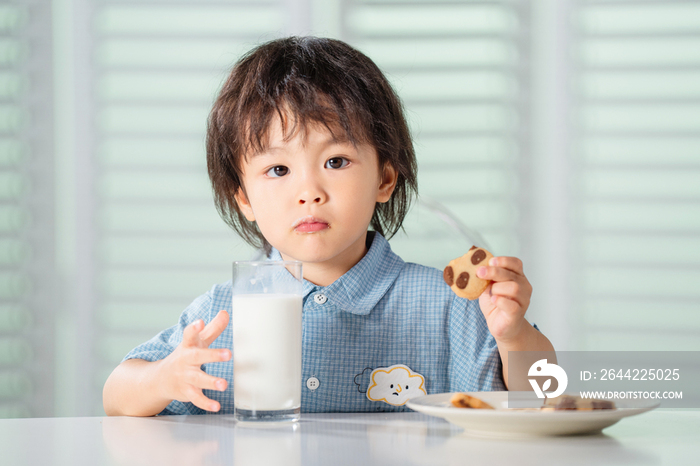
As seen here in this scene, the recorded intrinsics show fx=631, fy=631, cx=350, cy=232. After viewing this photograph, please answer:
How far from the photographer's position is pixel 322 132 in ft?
3.16

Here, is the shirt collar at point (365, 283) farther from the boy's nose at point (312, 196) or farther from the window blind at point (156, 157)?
the window blind at point (156, 157)

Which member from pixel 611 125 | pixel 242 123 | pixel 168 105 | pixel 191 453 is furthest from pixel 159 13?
pixel 191 453

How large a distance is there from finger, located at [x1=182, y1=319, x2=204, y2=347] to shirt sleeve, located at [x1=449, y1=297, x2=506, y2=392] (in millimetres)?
459

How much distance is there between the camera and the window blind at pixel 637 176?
7.28 ft

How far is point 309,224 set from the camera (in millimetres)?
963

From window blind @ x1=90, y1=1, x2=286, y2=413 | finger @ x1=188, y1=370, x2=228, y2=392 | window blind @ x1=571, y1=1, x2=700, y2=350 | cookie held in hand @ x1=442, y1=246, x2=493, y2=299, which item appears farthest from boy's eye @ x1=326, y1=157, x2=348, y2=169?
window blind @ x1=571, y1=1, x2=700, y2=350

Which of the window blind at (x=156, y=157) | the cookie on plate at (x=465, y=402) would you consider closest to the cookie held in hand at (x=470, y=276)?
the cookie on plate at (x=465, y=402)

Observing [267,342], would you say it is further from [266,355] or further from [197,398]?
[197,398]

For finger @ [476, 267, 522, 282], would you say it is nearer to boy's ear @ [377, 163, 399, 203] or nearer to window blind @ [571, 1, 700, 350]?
boy's ear @ [377, 163, 399, 203]

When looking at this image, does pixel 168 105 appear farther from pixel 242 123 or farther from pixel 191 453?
pixel 191 453

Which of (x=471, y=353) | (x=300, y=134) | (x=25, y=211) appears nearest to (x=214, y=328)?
(x=300, y=134)

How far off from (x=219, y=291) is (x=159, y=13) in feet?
5.14

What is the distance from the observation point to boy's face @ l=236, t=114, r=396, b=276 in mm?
954

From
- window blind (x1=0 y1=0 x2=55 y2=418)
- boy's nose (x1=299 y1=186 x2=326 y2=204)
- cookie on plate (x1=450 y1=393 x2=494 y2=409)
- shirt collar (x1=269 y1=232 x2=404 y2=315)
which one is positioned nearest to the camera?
cookie on plate (x1=450 y1=393 x2=494 y2=409)
